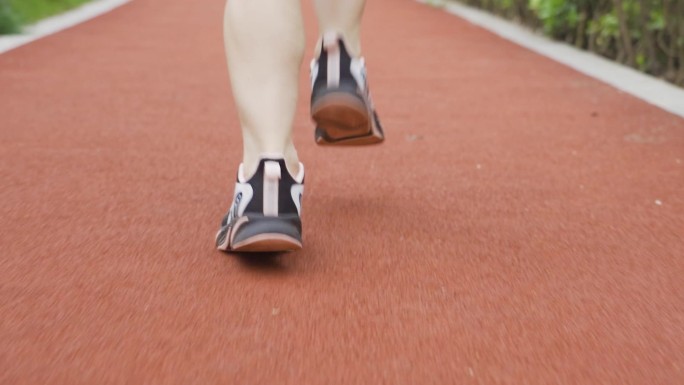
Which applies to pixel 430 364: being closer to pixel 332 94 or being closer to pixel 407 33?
pixel 332 94

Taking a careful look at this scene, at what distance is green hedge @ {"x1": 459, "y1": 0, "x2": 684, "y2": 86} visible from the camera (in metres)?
6.63

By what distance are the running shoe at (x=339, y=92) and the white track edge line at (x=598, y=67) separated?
2750 mm

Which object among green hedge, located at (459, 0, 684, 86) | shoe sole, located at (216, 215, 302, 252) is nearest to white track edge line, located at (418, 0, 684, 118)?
green hedge, located at (459, 0, 684, 86)

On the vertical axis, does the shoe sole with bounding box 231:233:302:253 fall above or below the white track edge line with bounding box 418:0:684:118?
above

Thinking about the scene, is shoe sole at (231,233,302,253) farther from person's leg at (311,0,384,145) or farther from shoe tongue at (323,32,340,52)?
shoe tongue at (323,32,340,52)

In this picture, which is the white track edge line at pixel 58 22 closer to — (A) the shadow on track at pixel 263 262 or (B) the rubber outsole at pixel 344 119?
(B) the rubber outsole at pixel 344 119

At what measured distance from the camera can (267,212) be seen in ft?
8.64

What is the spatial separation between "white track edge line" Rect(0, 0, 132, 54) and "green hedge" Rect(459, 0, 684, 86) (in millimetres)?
4196

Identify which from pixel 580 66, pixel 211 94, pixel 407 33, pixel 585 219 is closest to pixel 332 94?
pixel 585 219

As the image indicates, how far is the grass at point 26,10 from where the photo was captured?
30.6ft

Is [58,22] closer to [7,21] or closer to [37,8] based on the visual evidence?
[37,8]

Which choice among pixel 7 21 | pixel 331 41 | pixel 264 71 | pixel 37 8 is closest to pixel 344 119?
pixel 331 41

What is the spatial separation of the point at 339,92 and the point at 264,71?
0.99 ft

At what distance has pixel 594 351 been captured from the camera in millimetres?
2176
